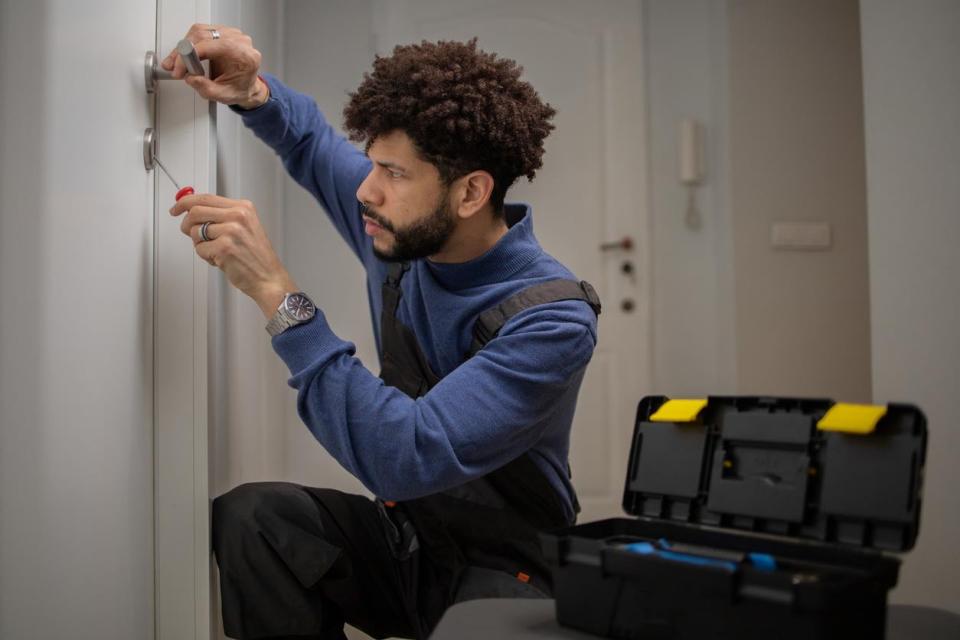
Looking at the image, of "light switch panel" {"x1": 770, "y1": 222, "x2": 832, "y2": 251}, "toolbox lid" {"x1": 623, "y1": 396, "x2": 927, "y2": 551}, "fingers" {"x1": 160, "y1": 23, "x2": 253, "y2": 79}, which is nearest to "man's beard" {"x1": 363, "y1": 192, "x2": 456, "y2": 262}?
"fingers" {"x1": 160, "y1": 23, "x2": 253, "y2": 79}

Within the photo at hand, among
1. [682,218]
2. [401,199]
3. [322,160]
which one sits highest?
[682,218]

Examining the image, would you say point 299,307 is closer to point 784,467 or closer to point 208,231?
point 208,231

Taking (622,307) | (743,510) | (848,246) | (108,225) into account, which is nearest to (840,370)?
(848,246)

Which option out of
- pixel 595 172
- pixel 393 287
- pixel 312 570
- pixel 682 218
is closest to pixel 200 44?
pixel 393 287

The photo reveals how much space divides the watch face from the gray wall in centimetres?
238

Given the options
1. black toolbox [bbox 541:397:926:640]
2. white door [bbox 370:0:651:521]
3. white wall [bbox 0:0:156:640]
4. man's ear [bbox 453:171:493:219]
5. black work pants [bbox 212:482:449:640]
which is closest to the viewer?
black toolbox [bbox 541:397:926:640]

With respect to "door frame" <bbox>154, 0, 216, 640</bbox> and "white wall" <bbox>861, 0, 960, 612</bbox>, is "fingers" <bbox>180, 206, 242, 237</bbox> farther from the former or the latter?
"white wall" <bbox>861, 0, 960, 612</bbox>

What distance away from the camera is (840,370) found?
3307mm

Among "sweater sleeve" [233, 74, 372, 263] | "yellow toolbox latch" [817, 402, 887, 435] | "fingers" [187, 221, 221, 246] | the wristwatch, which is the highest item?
"sweater sleeve" [233, 74, 372, 263]

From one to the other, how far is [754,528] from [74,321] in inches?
30.0

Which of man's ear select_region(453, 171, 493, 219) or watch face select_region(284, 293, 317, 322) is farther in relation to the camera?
man's ear select_region(453, 171, 493, 219)

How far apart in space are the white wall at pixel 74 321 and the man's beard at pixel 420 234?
36 cm

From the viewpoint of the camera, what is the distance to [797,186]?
333 centimetres

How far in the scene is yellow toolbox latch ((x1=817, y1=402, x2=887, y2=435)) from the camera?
810 mm
